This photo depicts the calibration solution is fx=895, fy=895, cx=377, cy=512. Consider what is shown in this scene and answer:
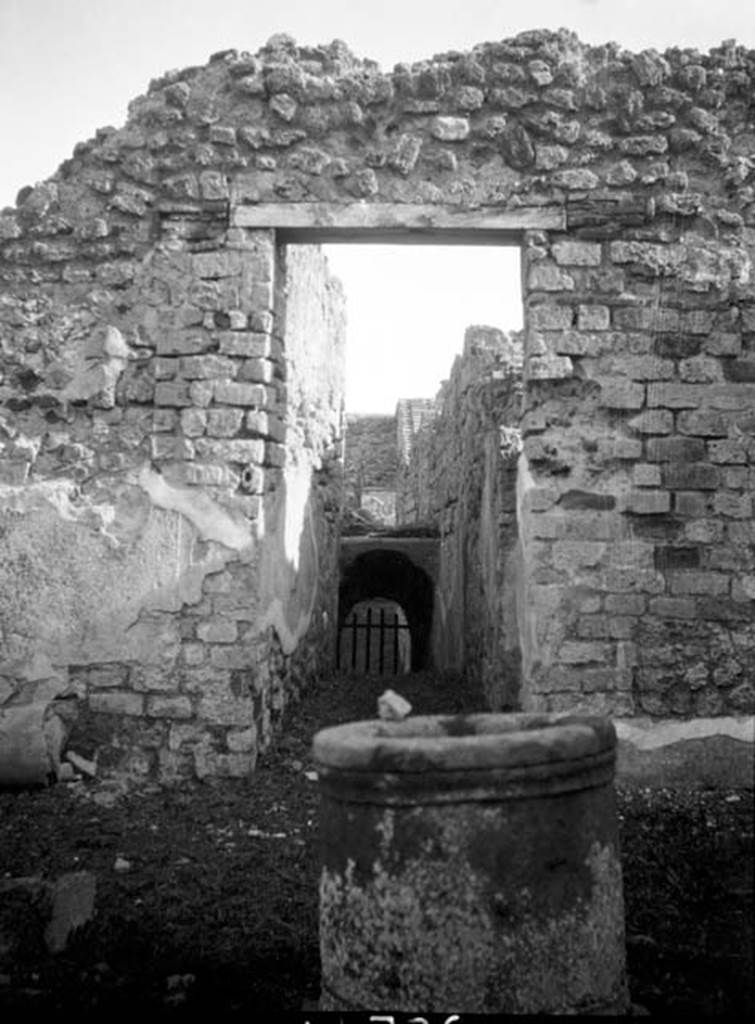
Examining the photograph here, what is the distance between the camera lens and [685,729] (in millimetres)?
A: 4402

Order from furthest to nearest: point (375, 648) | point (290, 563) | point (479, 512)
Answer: point (375, 648) < point (479, 512) < point (290, 563)

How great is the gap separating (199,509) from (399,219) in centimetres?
184

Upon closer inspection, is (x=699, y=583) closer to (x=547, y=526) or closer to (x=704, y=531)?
(x=704, y=531)

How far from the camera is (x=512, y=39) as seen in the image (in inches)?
187

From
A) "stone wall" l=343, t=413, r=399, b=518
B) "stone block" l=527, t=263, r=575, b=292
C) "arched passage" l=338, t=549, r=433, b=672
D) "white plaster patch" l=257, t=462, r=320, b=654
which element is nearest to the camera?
"stone block" l=527, t=263, r=575, b=292

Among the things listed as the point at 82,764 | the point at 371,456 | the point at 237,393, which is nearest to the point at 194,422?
the point at 237,393

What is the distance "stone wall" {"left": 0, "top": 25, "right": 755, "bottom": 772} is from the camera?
14.7ft

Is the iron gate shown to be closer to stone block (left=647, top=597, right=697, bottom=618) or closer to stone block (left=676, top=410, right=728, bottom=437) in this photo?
stone block (left=647, top=597, right=697, bottom=618)

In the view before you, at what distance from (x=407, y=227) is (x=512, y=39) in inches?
45.8

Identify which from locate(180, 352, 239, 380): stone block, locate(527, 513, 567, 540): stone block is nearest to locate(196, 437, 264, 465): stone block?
Result: locate(180, 352, 239, 380): stone block

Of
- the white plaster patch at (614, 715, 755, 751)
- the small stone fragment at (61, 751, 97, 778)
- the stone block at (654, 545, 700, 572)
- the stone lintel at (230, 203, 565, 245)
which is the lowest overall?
the small stone fragment at (61, 751, 97, 778)

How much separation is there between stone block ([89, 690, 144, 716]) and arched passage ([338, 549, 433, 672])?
19.5 feet

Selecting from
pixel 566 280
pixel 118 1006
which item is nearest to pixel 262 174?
pixel 566 280

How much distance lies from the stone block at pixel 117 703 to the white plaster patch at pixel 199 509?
895 millimetres
